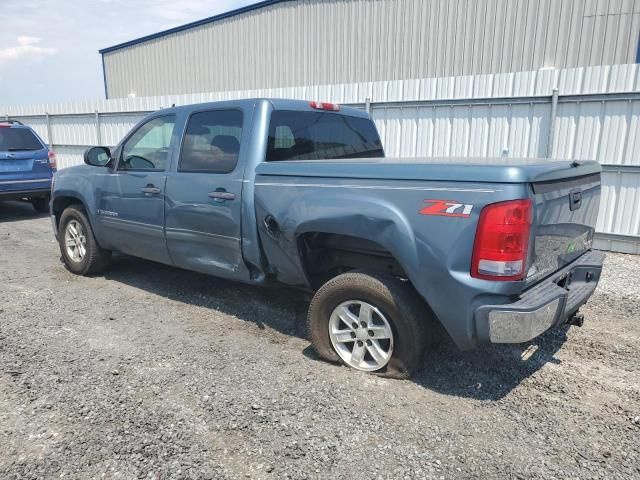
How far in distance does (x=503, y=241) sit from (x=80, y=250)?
16.3ft

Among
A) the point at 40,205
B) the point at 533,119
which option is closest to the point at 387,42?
the point at 533,119

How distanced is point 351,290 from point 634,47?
970cm

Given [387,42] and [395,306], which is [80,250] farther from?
[387,42]

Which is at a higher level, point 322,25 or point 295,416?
point 322,25

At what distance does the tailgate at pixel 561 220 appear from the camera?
283 cm

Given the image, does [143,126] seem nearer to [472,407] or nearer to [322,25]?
[472,407]

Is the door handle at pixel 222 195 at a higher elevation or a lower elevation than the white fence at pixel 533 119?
lower

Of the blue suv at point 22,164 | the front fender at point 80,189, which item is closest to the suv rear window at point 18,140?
the blue suv at point 22,164

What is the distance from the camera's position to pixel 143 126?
489 centimetres

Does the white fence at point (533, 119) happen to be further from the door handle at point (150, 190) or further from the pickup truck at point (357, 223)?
the door handle at point (150, 190)

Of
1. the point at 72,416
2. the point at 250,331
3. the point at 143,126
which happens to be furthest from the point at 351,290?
the point at 143,126

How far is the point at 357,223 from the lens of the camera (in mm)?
3180

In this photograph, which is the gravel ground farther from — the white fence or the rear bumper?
the white fence

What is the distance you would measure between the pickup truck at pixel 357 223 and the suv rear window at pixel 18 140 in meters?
5.46
